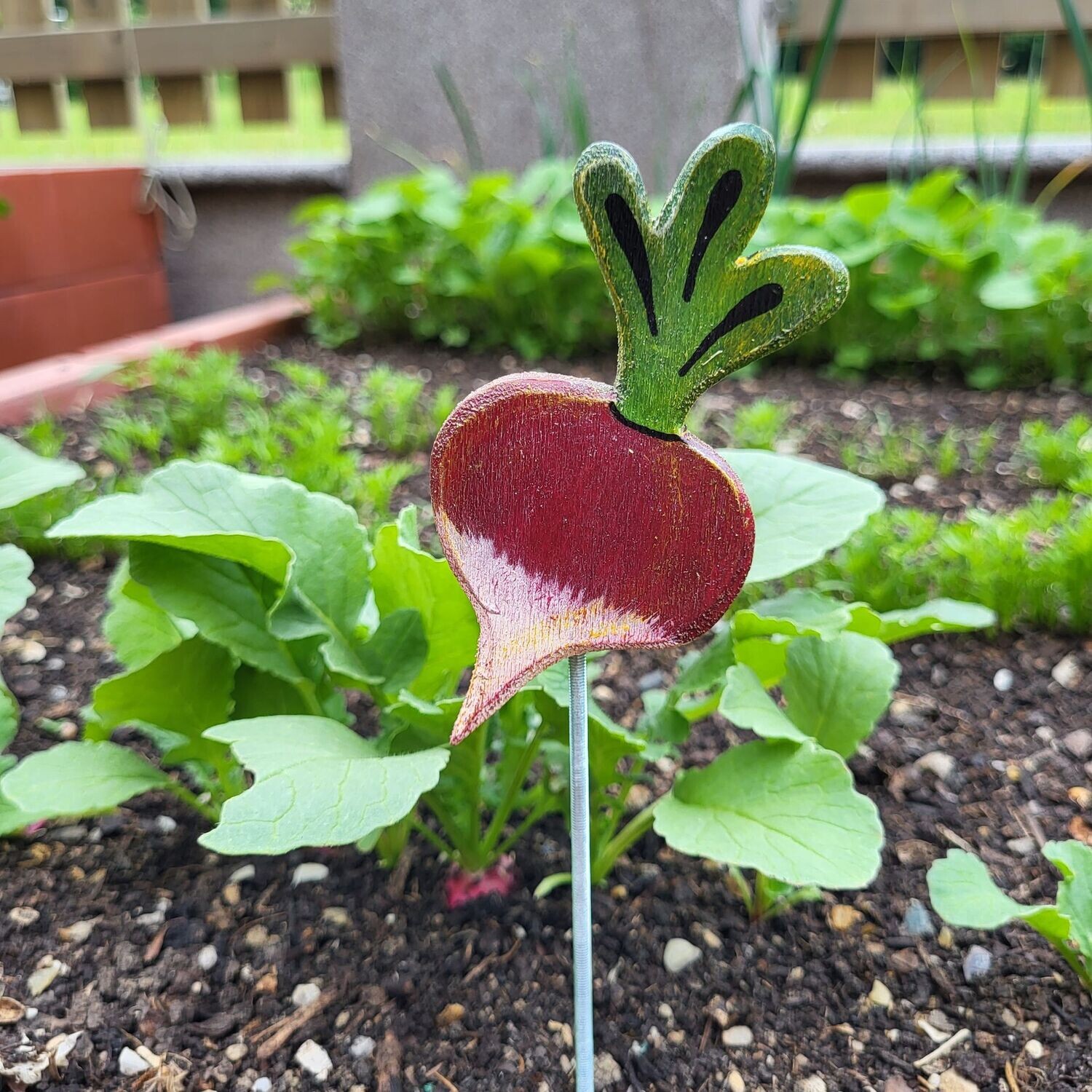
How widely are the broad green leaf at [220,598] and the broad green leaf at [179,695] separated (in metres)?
0.03

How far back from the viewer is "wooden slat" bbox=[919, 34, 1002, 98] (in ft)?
12.4

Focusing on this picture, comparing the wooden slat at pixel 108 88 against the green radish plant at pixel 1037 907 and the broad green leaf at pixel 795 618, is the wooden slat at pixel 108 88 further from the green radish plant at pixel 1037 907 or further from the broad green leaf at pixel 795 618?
the green radish plant at pixel 1037 907

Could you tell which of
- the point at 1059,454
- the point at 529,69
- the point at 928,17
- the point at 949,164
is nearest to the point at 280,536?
the point at 1059,454

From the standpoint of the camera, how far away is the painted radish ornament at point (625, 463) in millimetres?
650

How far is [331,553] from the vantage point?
1.02m

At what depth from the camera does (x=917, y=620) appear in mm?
→ 1002

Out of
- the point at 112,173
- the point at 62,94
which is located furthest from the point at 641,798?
the point at 62,94

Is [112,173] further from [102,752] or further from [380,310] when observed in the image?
[102,752]

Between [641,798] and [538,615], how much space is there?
0.60 metres

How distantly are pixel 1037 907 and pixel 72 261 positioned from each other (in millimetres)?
3593

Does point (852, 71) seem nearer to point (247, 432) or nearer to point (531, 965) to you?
point (247, 432)

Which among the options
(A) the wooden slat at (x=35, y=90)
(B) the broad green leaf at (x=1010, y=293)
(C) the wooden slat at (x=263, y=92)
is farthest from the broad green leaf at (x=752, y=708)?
(A) the wooden slat at (x=35, y=90)

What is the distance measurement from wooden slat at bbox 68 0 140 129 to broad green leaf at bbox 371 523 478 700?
4055mm

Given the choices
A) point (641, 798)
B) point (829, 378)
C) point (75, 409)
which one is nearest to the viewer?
point (641, 798)
